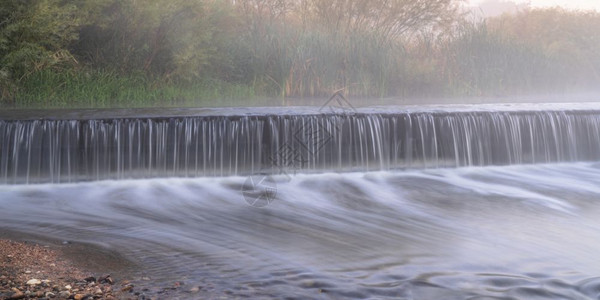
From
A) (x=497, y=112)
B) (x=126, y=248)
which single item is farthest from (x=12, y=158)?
(x=497, y=112)

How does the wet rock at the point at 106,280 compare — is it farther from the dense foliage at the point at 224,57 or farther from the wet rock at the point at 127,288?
the dense foliage at the point at 224,57

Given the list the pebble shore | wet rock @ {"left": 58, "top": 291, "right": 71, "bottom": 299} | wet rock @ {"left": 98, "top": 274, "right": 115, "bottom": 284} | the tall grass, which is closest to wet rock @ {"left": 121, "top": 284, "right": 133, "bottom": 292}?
the pebble shore

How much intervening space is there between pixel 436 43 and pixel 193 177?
37.6ft

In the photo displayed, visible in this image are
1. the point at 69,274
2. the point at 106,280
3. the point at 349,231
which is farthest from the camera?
the point at 349,231

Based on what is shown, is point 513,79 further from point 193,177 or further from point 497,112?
point 193,177

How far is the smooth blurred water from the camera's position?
185 inches

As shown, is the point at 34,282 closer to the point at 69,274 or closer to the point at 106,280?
the point at 69,274

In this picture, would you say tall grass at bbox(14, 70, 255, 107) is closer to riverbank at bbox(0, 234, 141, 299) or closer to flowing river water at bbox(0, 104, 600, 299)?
flowing river water at bbox(0, 104, 600, 299)

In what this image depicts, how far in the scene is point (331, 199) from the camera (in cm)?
789

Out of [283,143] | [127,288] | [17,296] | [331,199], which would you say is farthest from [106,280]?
[283,143]

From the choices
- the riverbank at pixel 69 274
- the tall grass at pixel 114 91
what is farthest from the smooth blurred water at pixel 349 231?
the tall grass at pixel 114 91

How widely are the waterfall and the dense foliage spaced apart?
4.54 metres

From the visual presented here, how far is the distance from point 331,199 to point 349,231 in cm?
156

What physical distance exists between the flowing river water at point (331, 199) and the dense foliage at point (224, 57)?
4.72 metres
